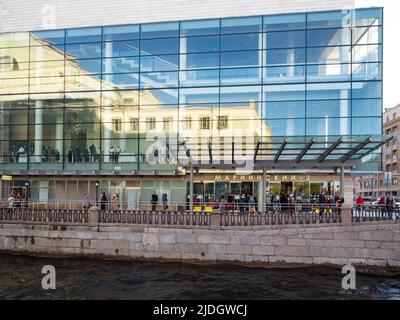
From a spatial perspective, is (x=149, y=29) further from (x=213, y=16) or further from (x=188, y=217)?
(x=188, y=217)

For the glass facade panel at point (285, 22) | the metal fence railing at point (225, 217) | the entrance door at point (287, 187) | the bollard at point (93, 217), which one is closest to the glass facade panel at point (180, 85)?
the glass facade panel at point (285, 22)

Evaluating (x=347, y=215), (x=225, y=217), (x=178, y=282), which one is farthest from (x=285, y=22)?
(x=178, y=282)

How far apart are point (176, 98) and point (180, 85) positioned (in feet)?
3.23

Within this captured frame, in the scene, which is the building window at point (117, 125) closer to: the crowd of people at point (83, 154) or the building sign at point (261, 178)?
the crowd of people at point (83, 154)

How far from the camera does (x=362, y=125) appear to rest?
75.5ft

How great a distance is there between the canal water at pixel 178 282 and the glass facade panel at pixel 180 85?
37.8ft

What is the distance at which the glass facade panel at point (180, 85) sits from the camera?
77.4ft

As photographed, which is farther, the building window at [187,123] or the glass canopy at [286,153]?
the building window at [187,123]

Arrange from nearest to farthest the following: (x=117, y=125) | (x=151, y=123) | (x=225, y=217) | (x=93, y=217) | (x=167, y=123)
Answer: (x=225, y=217), (x=93, y=217), (x=167, y=123), (x=151, y=123), (x=117, y=125)

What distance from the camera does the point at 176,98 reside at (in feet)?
83.7

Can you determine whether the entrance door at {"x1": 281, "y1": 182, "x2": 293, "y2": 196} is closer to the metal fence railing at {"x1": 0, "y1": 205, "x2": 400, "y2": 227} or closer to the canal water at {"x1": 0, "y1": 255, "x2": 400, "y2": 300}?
the metal fence railing at {"x1": 0, "y1": 205, "x2": 400, "y2": 227}

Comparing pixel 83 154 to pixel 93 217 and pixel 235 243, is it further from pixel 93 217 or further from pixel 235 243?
pixel 235 243

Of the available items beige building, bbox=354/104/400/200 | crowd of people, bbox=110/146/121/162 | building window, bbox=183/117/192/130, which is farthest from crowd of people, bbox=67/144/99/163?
beige building, bbox=354/104/400/200
